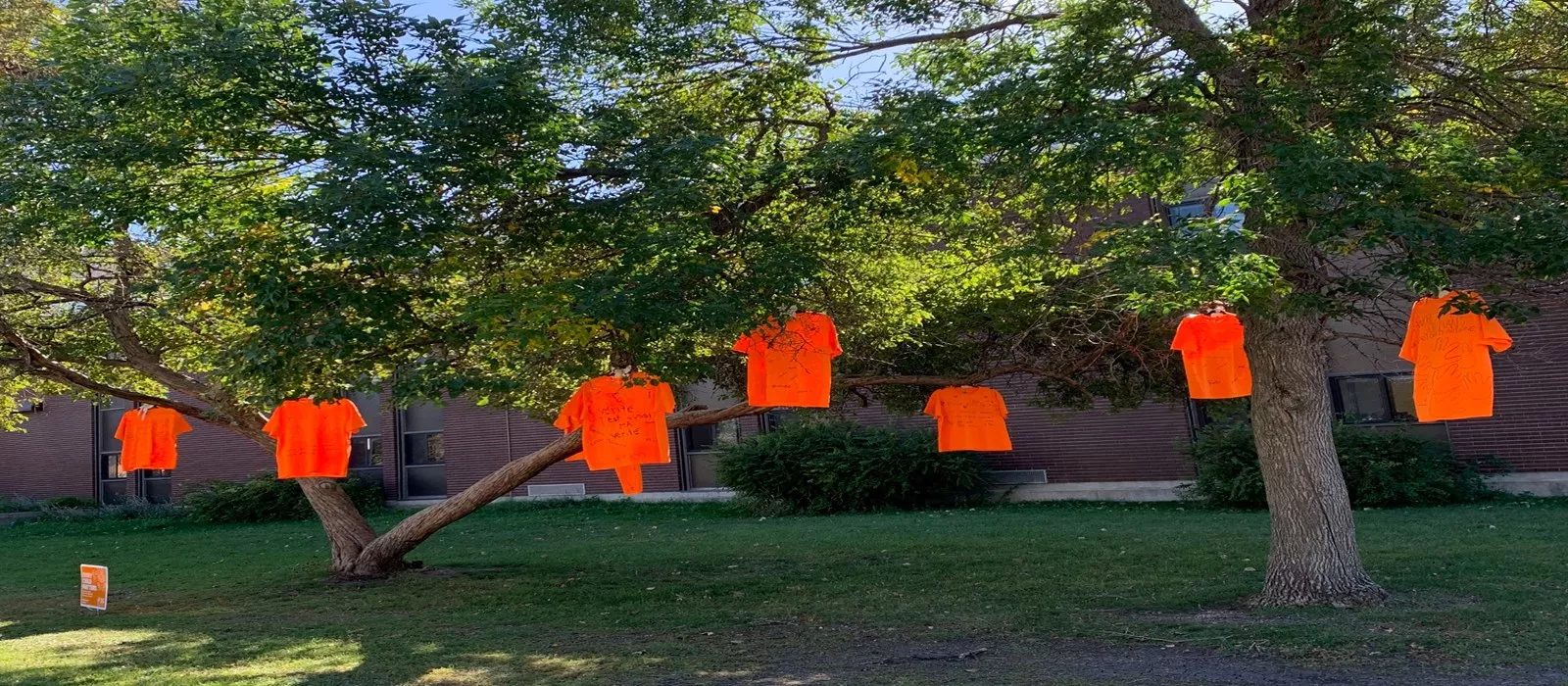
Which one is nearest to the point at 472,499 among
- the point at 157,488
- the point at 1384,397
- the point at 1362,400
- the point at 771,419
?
the point at 771,419

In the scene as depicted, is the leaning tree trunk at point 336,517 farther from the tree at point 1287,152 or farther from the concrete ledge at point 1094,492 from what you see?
the concrete ledge at point 1094,492

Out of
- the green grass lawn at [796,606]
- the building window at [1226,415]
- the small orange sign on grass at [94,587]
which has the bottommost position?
the green grass lawn at [796,606]

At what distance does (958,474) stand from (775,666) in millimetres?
13024

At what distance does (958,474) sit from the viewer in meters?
20.1

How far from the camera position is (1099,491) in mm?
20062

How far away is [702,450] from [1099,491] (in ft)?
26.1

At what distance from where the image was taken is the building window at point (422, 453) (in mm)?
26484

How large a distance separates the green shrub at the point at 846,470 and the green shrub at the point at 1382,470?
4.41 metres

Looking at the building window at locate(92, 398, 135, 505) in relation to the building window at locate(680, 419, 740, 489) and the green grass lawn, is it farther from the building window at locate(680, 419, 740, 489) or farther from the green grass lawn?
the building window at locate(680, 419, 740, 489)

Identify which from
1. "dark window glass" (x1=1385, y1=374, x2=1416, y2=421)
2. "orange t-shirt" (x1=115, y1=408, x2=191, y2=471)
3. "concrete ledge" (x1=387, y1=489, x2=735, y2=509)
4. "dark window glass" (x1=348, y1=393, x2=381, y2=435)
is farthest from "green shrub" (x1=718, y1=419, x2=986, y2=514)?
"dark window glass" (x1=348, y1=393, x2=381, y2=435)

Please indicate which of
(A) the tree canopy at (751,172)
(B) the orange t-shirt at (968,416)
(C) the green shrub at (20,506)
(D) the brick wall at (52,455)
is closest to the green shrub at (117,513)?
(C) the green shrub at (20,506)

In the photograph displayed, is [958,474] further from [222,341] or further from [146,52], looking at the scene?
[146,52]

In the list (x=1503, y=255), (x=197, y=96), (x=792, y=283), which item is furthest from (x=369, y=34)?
(x=1503, y=255)

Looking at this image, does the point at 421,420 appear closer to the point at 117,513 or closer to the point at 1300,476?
the point at 117,513
